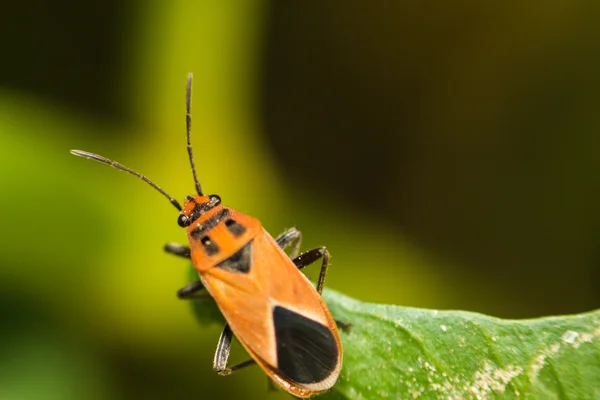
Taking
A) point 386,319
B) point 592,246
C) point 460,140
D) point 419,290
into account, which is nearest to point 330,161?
point 460,140

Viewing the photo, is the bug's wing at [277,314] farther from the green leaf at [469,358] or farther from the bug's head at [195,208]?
the bug's head at [195,208]

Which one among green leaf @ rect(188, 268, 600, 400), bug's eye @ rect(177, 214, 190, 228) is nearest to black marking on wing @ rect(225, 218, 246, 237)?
bug's eye @ rect(177, 214, 190, 228)

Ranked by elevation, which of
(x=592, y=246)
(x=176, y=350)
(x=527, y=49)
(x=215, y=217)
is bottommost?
(x=176, y=350)

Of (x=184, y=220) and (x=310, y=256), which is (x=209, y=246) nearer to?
(x=184, y=220)

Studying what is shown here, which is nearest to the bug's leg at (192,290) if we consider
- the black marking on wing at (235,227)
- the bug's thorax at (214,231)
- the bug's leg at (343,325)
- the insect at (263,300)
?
the insect at (263,300)

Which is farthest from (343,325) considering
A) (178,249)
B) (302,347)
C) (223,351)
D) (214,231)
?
(178,249)

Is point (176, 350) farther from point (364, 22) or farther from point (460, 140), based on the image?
point (364, 22)
